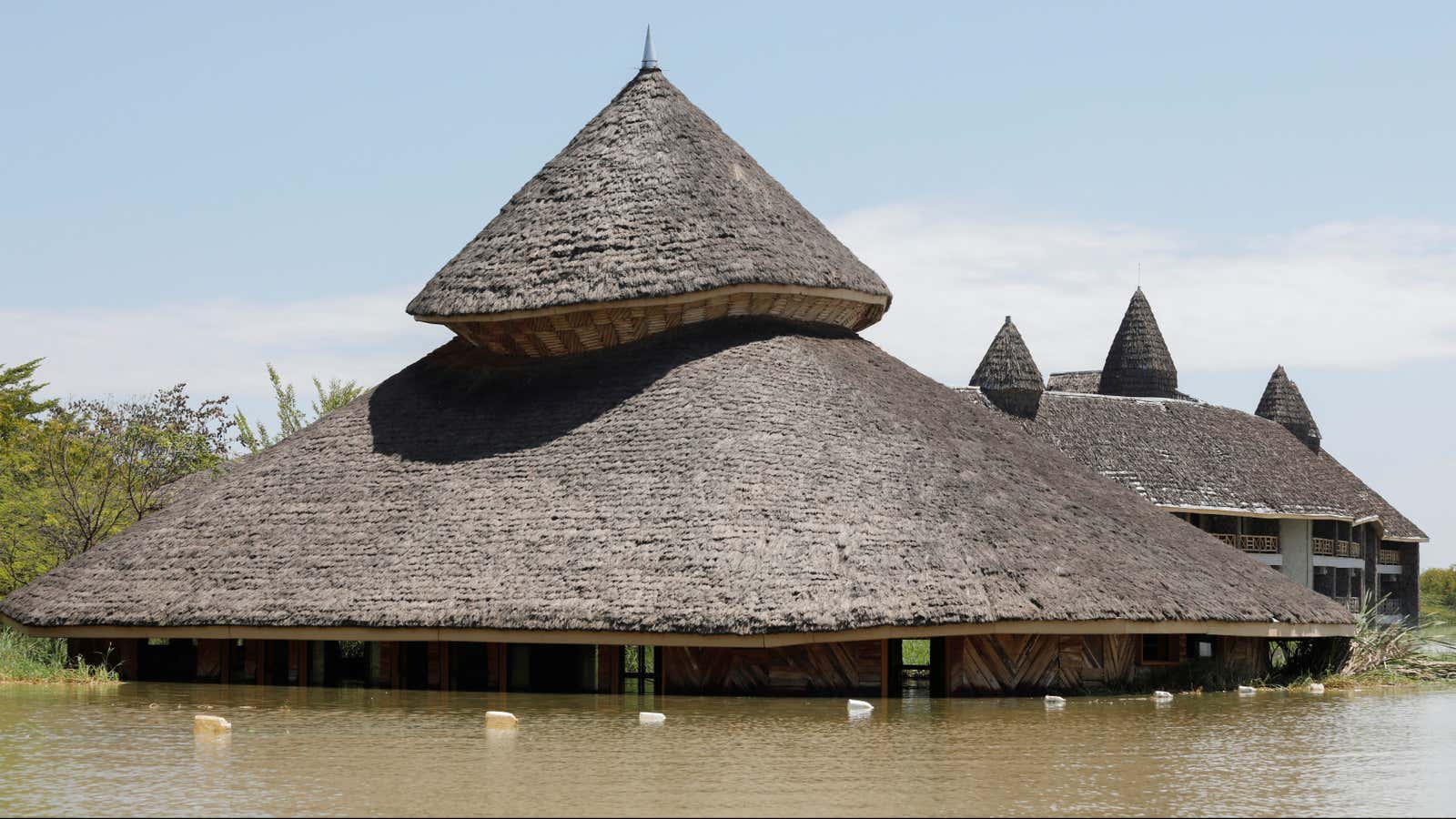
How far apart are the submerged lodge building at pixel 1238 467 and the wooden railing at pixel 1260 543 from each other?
0.13 ft

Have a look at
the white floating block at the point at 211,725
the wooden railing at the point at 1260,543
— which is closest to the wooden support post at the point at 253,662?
the white floating block at the point at 211,725

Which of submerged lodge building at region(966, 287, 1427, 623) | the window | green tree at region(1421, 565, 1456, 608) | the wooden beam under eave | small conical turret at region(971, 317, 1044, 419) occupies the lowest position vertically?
green tree at region(1421, 565, 1456, 608)

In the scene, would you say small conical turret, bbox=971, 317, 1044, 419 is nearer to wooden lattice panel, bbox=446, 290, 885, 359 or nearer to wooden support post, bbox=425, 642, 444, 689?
wooden lattice panel, bbox=446, 290, 885, 359

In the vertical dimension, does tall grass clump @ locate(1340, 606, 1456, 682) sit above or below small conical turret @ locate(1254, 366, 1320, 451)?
below

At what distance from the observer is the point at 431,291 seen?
27.7 meters

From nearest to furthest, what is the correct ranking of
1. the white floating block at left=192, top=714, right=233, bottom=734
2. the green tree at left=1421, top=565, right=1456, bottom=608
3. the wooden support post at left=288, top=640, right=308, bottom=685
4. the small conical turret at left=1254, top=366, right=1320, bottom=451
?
the white floating block at left=192, top=714, right=233, bottom=734
the wooden support post at left=288, top=640, right=308, bottom=685
the small conical turret at left=1254, top=366, right=1320, bottom=451
the green tree at left=1421, top=565, right=1456, bottom=608

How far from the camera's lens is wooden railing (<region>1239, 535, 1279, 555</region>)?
47250 millimetres

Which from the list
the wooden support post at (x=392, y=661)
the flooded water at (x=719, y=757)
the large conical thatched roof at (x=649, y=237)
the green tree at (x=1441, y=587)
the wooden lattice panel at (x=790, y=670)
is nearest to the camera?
the flooded water at (x=719, y=757)

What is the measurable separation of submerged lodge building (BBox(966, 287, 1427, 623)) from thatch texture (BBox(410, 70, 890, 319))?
58.2 ft

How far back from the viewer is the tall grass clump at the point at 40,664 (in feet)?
81.8

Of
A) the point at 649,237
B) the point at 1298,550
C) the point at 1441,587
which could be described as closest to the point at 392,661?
the point at 649,237

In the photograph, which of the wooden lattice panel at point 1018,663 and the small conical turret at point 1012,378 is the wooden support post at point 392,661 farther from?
the small conical turret at point 1012,378

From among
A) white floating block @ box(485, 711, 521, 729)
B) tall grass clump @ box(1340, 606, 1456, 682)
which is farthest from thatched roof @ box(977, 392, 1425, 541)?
white floating block @ box(485, 711, 521, 729)

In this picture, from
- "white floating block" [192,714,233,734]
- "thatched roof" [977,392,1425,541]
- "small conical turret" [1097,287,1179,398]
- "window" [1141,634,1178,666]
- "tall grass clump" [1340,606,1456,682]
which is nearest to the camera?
"white floating block" [192,714,233,734]
